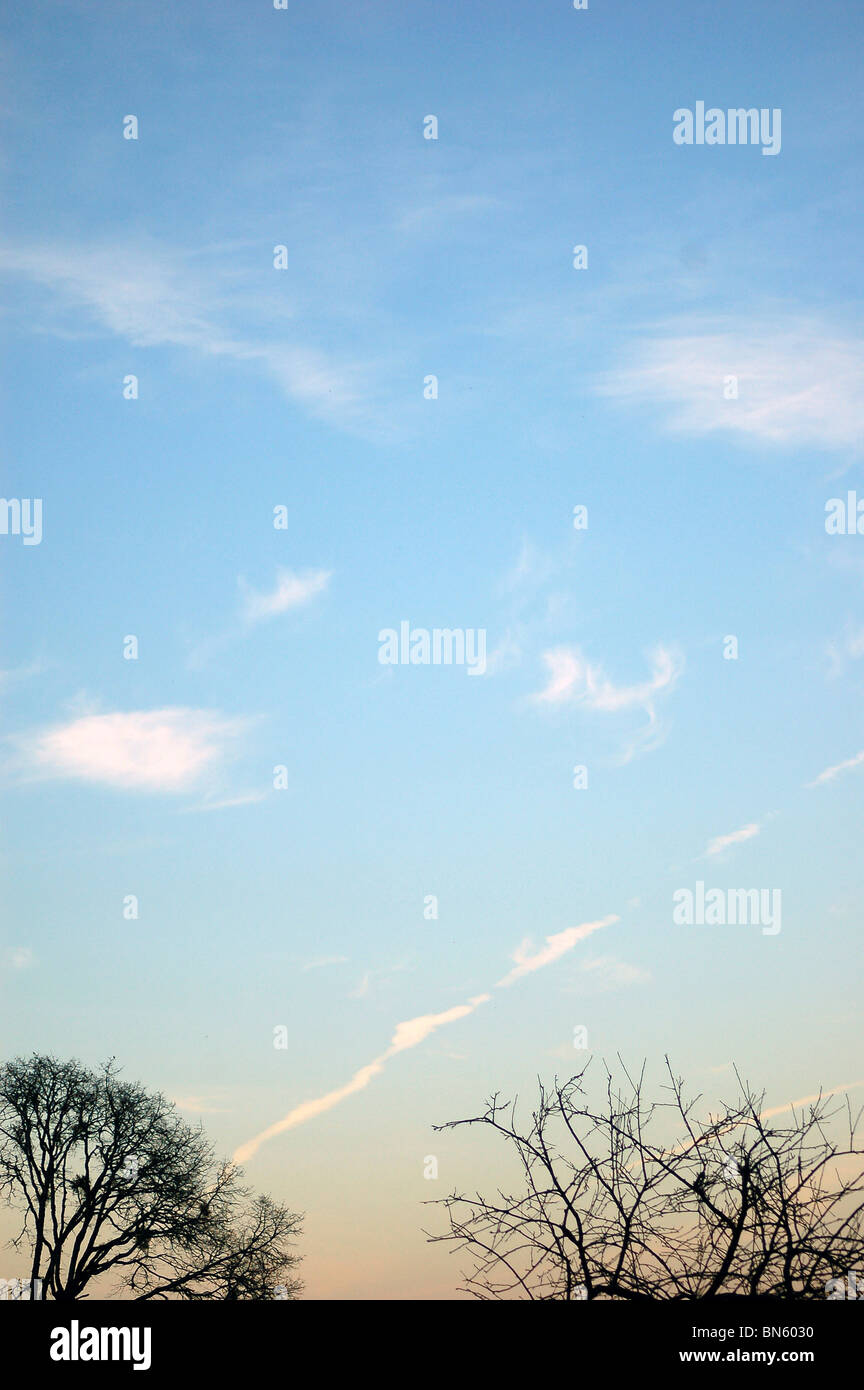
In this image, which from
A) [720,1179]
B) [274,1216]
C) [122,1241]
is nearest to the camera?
[720,1179]

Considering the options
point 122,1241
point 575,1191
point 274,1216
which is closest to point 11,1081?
point 122,1241

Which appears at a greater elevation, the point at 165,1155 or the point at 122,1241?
the point at 165,1155

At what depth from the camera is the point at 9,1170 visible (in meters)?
42.1
